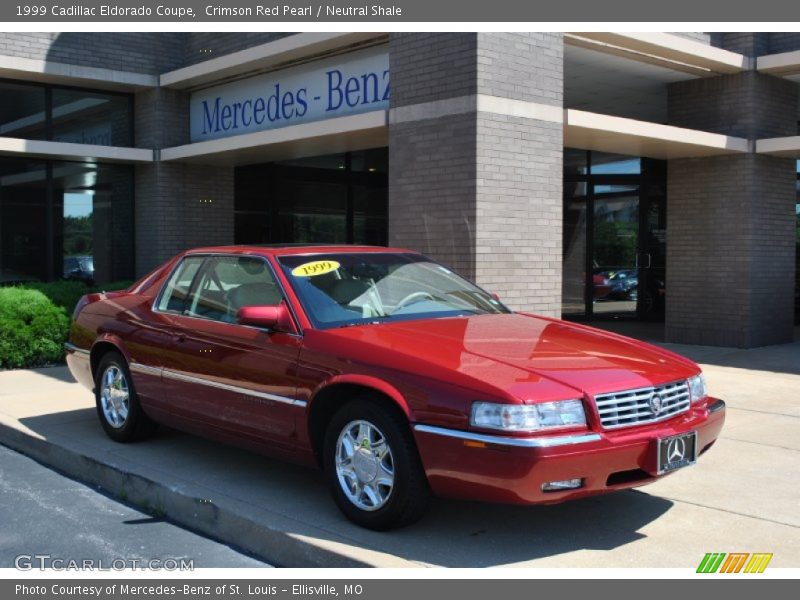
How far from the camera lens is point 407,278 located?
5.86 metres

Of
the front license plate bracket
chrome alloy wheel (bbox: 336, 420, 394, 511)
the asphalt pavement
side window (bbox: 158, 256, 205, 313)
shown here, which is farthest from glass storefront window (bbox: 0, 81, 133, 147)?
the front license plate bracket

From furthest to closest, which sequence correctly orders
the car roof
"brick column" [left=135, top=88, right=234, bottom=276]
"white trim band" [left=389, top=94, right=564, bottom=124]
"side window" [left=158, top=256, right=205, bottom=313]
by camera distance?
"brick column" [left=135, top=88, right=234, bottom=276] → "white trim band" [left=389, top=94, right=564, bottom=124] → "side window" [left=158, top=256, right=205, bottom=313] → the car roof

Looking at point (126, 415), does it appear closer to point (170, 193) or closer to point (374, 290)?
point (374, 290)

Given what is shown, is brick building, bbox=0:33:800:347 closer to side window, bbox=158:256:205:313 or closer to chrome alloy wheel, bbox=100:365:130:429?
side window, bbox=158:256:205:313

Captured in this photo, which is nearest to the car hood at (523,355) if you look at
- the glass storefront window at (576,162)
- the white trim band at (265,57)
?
the white trim band at (265,57)

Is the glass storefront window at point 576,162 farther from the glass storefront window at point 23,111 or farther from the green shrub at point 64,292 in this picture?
the glass storefront window at point 23,111

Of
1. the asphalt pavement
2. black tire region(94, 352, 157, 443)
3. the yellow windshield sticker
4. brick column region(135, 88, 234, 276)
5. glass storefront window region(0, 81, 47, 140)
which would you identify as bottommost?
the asphalt pavement

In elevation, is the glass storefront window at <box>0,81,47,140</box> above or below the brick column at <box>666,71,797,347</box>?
above

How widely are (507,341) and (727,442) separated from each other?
261 centimetres

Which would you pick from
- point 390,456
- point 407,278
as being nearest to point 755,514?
point 390,456

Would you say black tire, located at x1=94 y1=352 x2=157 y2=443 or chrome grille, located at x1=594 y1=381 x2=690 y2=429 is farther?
black tire, located at x1=94 y1=352 x2=157 y2=443

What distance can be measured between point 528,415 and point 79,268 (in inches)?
449

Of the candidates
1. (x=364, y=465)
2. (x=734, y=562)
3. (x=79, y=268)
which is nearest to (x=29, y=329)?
(x=79, y=268)

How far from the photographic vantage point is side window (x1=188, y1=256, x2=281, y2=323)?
5.59m
